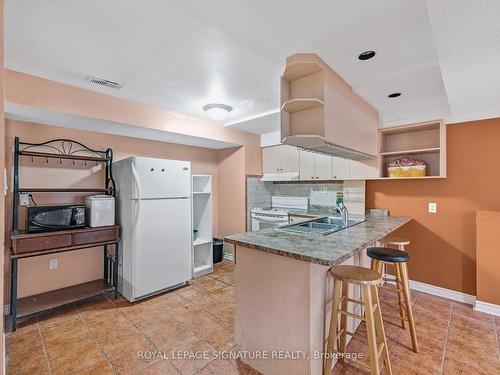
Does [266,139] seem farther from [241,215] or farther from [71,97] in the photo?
[71,97]

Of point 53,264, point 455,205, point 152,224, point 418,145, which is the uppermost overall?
point 418,145

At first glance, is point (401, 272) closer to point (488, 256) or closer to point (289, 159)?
point (488, 256)

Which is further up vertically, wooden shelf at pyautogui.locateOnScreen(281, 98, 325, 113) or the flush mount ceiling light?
the flush mount ceiling light

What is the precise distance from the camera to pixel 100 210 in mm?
2840

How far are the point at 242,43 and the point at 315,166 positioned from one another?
8.48 ft

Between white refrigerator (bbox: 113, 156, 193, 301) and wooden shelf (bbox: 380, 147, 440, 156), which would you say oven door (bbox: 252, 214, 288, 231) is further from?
wooden shelf (bbox: 380, 147, 440, 156)

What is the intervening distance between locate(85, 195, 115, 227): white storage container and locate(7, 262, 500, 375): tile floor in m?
0.96

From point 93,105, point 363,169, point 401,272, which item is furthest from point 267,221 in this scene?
point 93,105

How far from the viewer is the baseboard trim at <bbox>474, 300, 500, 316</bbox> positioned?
8.29 ft

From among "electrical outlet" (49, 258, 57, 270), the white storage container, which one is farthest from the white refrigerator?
"electrical outlet" (49, 258, 57, 270)

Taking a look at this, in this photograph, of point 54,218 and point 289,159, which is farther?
point 289,159

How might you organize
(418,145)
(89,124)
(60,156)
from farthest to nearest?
(418,145), (89,124), (60,156)

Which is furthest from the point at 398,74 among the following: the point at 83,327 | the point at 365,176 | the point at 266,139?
the point at 83,327

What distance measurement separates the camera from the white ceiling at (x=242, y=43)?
1.42 meters
